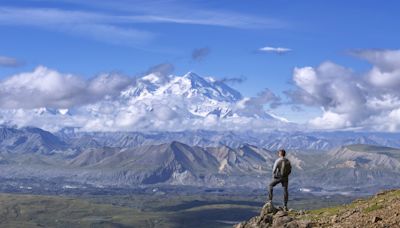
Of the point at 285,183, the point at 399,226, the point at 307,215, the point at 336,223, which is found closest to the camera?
the point at 399,226

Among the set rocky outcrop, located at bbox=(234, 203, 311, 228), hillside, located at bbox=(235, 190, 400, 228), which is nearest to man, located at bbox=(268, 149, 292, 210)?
rocky outcrop, located at bbox=(234, 203, 311, 228)

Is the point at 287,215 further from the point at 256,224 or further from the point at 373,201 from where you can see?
the point at 373,201

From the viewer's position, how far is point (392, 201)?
5522cm

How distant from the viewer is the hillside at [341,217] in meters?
47.8

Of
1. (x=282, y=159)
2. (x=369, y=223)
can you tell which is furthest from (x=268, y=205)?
(x=369, y=223)

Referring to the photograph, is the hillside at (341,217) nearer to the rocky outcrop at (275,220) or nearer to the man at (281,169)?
the rocky outcrop at (275,220)

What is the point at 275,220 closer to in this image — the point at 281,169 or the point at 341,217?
the point at 281,169

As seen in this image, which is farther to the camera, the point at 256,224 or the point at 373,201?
the point at 373,201


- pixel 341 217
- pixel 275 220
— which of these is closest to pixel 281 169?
pixel 275 220

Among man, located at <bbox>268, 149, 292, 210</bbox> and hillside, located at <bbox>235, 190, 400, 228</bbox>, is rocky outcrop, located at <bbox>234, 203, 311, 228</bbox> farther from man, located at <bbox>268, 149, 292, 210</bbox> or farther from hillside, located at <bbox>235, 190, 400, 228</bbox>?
man, located at <bbox>268, 149, 292, 210</bbox>

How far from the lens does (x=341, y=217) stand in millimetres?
52906

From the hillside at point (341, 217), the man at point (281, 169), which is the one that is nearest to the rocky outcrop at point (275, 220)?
the hillside at point (341, 217)

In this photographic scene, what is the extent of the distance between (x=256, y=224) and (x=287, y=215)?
10.0 ft

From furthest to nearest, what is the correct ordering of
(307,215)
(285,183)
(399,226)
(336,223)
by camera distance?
(307,215) < (285,183) < (336,223) < (399,226)
